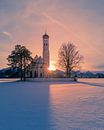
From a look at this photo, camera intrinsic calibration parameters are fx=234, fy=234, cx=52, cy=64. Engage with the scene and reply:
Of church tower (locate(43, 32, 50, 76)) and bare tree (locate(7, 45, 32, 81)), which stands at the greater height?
church tower (locate(43, 32, 50, 76))

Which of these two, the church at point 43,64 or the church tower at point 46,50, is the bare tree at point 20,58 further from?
the church tower at point 46,50

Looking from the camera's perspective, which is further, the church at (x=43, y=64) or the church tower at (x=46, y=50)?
the church tower at (x=46, y=50)

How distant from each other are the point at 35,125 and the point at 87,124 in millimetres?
1797

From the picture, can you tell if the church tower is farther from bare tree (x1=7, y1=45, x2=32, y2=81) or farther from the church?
bare tree (x1=7, y1=45, x2=32, y2=81)

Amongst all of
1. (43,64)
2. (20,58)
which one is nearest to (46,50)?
(43,64)

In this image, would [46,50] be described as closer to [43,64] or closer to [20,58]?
[43,64]

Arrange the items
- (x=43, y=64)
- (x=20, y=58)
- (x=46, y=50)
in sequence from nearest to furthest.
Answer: (x=20, y=58) < (x=43, y=64) < (x=46, y=50)

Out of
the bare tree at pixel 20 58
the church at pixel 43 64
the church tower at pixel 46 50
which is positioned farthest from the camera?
the church tower at pixel 46 50

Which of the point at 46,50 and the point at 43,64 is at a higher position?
the point at 46,50

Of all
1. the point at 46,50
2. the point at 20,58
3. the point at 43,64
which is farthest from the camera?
the point at 46,50

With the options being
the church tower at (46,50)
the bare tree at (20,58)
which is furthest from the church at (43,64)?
the bare tree at (20,58)

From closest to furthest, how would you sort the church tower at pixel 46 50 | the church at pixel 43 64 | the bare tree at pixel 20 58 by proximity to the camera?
the bare tree at pixel 20 58
the church at pixel 43 64
the church tower at pixel 46 50

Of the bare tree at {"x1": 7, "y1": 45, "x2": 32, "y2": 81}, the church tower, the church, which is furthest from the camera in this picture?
the church tower

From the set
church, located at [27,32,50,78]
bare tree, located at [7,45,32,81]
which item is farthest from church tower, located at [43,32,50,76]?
bare tree, located at [7,45,32,81]
